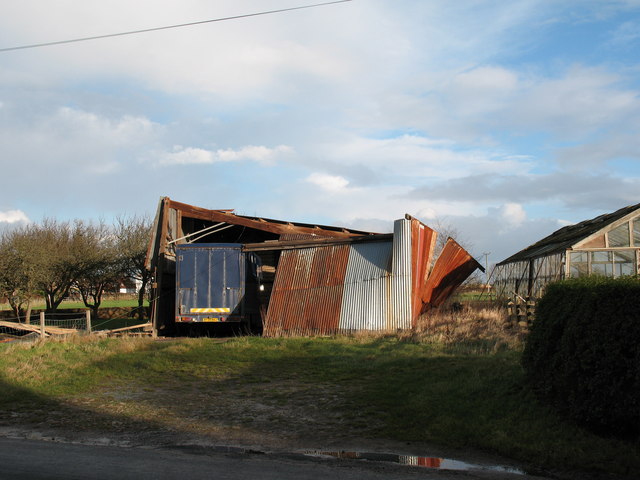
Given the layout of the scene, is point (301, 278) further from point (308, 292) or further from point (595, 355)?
point (595, 355)

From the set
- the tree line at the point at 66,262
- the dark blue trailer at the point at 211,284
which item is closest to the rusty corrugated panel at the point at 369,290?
the dark blue trailer at the point at 211,284

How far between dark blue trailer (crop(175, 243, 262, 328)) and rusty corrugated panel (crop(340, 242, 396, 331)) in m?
3.96

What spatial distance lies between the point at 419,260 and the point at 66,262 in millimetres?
25757

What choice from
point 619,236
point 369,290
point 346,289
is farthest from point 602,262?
point 346,289

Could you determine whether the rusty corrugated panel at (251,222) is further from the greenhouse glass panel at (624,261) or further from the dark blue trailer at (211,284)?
the greenhouse glass panel at (624,261)

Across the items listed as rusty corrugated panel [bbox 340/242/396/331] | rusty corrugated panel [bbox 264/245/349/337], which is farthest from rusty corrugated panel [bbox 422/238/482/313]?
rusty corrugated panel [bbox 264/245/349/337]

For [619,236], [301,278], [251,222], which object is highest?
[251,222]

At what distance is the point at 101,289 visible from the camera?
39344mm

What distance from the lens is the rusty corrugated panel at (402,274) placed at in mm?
17922

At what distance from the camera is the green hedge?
6.55 metres

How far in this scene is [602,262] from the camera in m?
20.6

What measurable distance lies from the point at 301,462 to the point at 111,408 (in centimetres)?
458

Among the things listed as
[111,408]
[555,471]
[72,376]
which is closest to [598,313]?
[555,471]

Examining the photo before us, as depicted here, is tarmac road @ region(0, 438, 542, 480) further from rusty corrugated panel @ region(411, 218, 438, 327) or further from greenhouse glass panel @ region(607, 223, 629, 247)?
greenhouse glass panel @ region(607, 223, 629, 247)
